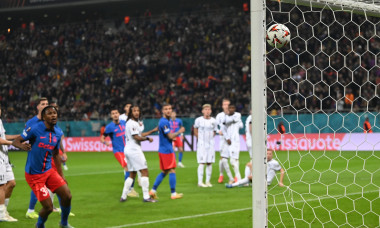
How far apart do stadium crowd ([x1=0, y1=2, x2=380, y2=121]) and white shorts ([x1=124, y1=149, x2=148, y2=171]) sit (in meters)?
15.6

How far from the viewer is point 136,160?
36.4 ft

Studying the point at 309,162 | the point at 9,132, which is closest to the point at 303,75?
the point at 309,162

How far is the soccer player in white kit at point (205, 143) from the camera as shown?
13.7 meters

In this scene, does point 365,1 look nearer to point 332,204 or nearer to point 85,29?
point 332,204

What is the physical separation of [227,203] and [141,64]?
25.0 metres

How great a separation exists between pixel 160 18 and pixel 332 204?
91.7ft

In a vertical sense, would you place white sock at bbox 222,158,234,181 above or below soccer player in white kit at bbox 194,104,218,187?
below

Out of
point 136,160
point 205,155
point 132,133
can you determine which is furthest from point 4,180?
point 205,155

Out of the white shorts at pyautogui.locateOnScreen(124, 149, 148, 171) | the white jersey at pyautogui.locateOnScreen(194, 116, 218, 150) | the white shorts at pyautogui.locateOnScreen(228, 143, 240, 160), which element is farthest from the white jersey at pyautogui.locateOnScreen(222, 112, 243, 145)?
the white shorts at pyautogui.locateOnScreen(124, 149, 148, 171)

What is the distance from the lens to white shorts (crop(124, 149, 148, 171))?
11102 millimetres

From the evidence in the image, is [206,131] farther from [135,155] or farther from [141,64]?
[141,64]

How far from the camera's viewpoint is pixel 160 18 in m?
36.7

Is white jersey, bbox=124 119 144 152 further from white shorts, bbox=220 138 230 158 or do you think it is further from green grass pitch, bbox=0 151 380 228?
white shorts, bbox=220 138 230 158

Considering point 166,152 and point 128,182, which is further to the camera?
point 166,152
